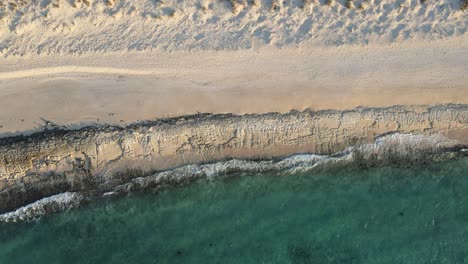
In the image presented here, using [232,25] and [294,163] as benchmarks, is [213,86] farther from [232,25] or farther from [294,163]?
[294,163]

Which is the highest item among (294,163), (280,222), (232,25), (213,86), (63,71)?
(232,25)

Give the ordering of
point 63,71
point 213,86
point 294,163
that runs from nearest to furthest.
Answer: point 63,71 < point 213,86 < point 294,163

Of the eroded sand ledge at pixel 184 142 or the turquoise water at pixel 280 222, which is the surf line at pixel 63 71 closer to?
the eroded sand ledge at pixel 184 142

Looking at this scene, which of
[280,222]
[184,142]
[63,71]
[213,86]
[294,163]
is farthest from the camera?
[280,222]

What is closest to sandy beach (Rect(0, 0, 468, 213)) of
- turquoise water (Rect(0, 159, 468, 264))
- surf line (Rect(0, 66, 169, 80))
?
surf line (Rect(0, 66, 169, 80))

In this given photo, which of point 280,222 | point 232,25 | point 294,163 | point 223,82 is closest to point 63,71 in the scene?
point 223,82

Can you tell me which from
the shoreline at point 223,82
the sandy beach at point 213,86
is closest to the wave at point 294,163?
the sandy beach at point 213,86

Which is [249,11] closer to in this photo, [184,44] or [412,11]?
[184,44]

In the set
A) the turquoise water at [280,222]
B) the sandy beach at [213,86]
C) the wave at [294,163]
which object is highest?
the sandy beach at [213,86]
